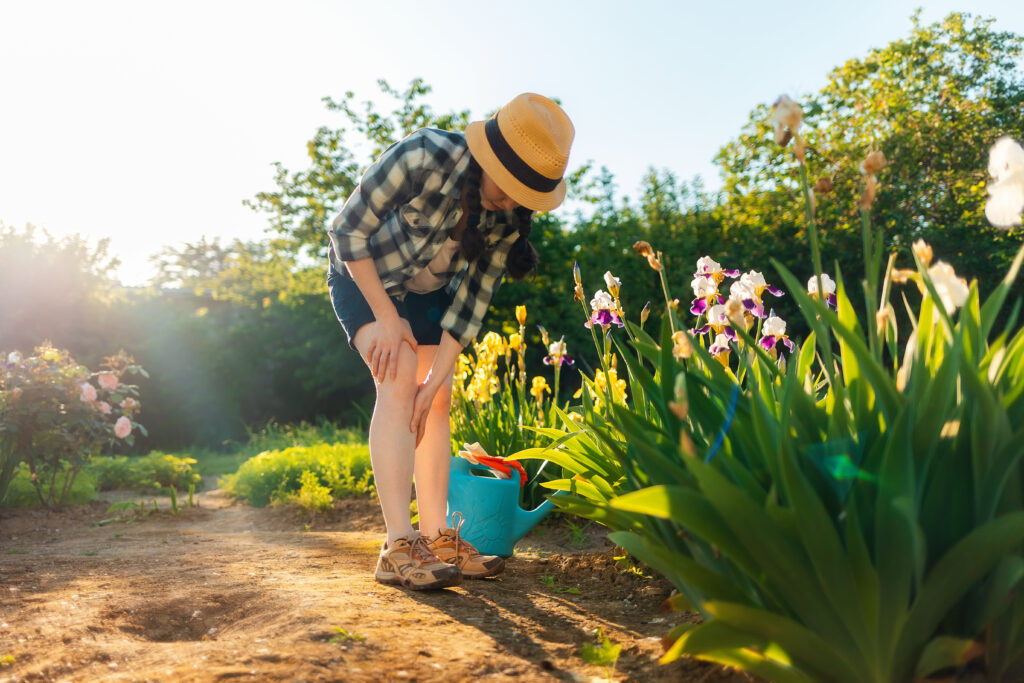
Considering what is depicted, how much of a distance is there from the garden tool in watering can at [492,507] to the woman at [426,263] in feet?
0.68

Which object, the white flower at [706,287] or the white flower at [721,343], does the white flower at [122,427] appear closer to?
the white flower at [706,287]

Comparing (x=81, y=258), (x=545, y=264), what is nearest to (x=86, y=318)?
(x=81, y=258)

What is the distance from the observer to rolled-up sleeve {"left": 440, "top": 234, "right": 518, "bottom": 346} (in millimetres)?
2498

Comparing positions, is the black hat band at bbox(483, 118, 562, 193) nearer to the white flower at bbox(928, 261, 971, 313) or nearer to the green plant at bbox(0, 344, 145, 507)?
the white flower at bbox(928, 261, 971, 313)

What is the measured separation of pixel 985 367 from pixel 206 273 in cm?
4814

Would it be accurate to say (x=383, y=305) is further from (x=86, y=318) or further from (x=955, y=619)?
(x=86, y=318)

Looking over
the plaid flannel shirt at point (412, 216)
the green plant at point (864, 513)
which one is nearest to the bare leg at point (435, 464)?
the plaid flannel shirt at point (412, 216)

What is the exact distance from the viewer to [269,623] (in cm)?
179

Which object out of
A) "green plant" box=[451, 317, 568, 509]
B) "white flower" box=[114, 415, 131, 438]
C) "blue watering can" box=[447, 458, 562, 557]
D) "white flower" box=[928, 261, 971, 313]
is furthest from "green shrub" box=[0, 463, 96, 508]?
"white flower" box=[928, 261, 971, 313]

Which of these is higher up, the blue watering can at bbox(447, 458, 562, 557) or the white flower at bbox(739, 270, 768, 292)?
the white flower at bbox(739, 270, 768, 292)

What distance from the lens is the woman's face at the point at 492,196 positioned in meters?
2.30

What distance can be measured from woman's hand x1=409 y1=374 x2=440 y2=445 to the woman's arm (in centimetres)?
12

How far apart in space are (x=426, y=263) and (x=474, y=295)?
0.21m

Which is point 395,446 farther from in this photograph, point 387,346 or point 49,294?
point 49,294
